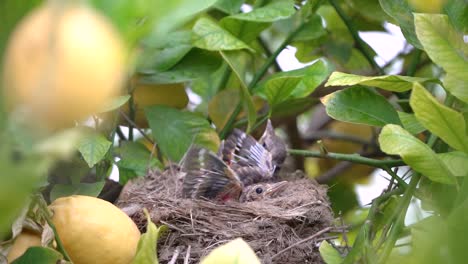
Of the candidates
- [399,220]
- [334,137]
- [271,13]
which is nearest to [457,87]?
[399,220]

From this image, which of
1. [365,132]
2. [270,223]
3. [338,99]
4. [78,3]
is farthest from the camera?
[365,132]

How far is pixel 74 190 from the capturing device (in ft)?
3.10

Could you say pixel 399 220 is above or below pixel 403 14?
below

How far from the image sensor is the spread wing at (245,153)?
1292mm

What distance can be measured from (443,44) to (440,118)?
9 centimetres

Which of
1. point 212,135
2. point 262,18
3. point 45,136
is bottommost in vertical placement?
point 212,135

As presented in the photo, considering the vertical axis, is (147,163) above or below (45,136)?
below

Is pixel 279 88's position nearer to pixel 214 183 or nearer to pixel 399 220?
pixel 214 183

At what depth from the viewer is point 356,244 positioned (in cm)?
82

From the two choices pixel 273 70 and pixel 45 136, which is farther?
pixel 273 70

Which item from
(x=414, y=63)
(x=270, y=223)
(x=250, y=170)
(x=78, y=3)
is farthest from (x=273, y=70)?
(x=78, y=3)

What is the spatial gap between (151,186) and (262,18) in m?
0.33

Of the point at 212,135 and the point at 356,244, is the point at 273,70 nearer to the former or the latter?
the point at 212,135

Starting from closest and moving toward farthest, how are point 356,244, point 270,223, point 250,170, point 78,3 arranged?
point 78,3 < point 356,244 < point 270,223 < point 250,170
